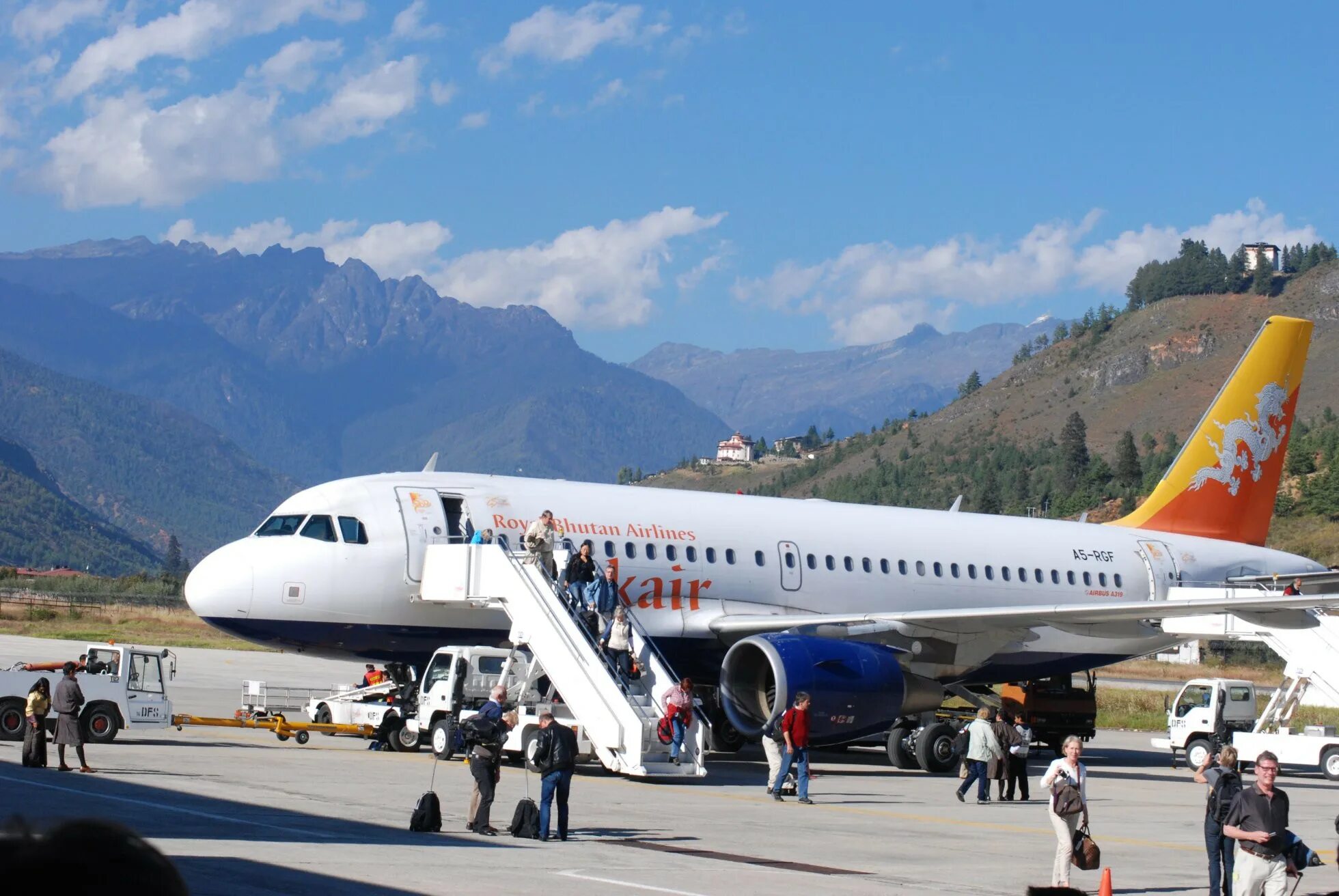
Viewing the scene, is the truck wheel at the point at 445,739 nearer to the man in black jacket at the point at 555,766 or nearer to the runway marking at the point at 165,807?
the runway marking at the point at 165,807

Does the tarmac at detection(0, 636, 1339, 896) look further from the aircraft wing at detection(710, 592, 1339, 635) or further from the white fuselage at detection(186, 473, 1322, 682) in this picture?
the aircraft wing at detection(710, 592, 1339, 635)

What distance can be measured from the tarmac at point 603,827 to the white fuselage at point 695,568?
2.14 m

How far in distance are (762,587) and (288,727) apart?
8.34 meters

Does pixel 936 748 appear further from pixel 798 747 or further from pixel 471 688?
pixel 471 688

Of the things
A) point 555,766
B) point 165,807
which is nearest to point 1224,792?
point 555,766

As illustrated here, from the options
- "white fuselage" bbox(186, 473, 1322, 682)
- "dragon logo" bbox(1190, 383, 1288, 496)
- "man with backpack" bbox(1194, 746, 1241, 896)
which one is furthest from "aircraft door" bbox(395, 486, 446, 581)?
"dragon logo" bbox(1190, 383, 1288, 496)

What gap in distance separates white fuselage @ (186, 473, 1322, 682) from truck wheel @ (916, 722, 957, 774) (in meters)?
1.09

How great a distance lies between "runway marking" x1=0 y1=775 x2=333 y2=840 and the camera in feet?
50.7

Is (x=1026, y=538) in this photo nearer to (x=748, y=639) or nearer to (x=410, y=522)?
(x=748, y=639)

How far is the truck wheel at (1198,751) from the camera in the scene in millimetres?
32150

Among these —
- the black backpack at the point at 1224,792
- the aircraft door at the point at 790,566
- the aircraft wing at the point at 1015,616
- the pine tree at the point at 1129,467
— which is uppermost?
the pine tree at the point at 1129,467

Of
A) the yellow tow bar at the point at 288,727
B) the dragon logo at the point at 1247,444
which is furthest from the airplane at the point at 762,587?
the dragon logo at the point at 1247,444

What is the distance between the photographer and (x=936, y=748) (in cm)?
2784

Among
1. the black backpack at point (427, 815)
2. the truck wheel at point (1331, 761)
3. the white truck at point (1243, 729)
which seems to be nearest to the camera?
the black backpack at point (427, 815)
